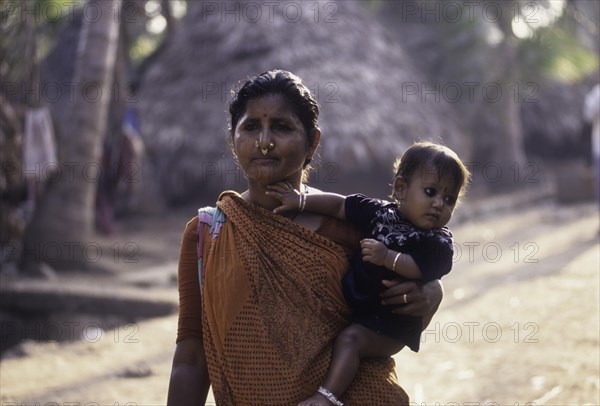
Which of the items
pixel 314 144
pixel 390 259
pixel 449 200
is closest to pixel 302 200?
pixel 314 144

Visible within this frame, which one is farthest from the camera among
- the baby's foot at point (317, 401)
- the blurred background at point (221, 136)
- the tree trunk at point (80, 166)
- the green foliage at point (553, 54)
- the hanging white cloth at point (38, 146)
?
the green foliage at point (553, 54)

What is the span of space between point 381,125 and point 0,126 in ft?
22.0

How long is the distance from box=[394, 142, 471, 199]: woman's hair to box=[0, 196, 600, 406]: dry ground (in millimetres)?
2259

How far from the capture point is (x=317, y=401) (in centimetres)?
194

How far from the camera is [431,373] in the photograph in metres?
4.72

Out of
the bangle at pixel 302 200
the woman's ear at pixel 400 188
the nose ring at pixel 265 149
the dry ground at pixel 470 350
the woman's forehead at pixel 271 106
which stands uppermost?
the woman's forehead at pixel 271 106

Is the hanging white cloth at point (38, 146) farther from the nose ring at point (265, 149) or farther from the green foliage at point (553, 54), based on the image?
the green foliage at point (553, 54)

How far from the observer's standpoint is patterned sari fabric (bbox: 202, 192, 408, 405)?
1.98 meters

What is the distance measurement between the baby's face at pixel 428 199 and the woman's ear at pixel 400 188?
29mm

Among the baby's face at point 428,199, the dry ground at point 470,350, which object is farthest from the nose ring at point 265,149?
the dry ground at point 470,350

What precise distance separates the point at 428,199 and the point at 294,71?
35.5 ft

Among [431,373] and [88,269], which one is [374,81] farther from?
[431,373]

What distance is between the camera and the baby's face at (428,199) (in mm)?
2090

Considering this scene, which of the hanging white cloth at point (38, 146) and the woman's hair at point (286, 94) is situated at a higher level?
the hanging white cloth at point (38, 146)
